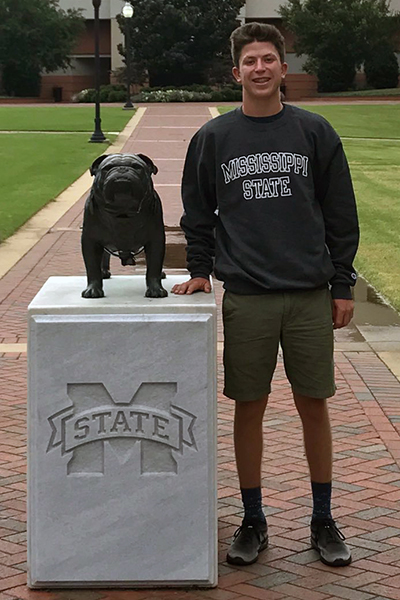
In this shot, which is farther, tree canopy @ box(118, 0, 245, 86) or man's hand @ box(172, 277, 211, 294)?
tree canopy @ box(118, 0, 245, 86)

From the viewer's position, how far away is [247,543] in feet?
14.2

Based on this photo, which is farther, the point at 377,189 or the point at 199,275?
the point at 377,189

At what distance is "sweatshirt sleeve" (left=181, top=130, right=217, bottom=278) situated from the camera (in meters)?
4.27

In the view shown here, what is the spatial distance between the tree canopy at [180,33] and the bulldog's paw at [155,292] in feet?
183

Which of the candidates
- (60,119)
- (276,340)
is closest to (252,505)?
(276,340)

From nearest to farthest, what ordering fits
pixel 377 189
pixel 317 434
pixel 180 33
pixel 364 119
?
pixel 317 434, pixel 377 189, pixel 364 119, pixel 180 33

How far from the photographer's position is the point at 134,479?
3.99 m

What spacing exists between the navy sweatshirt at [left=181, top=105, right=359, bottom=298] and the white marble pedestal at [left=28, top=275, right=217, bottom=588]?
0.25m

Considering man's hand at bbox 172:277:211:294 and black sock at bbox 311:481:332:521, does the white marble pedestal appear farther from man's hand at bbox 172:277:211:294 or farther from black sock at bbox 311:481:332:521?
black sock at bbox 311:481:332:521

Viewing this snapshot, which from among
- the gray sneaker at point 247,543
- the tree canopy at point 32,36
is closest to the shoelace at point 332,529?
the gray sneaker at point 247,543

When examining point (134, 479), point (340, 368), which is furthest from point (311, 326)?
point (340, 368)

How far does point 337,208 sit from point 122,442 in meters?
1.23

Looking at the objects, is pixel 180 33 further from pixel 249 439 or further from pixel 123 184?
pixel 123 184

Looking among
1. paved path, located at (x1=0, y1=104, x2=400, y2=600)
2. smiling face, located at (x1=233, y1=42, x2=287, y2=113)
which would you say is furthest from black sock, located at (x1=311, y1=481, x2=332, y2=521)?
smiling face, located at (x1=233, y1=42, x2=287, y2=113)
